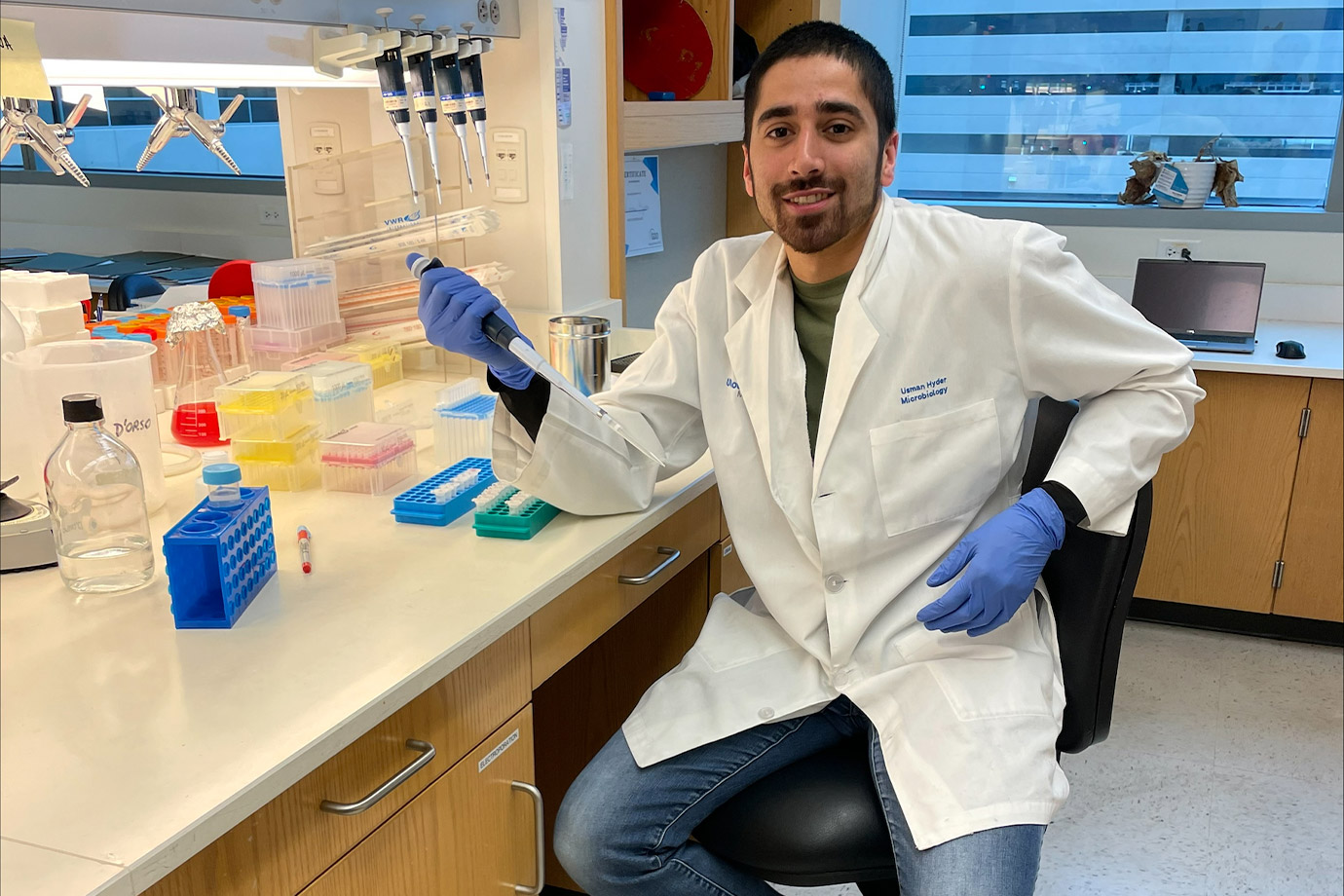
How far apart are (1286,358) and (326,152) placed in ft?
7.56

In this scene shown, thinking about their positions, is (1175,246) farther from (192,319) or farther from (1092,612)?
(192,319)

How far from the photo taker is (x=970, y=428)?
4.69 feet

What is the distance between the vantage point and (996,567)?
127 centimetres

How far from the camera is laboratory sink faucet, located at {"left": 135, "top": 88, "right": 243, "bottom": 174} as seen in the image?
1546 millimetres

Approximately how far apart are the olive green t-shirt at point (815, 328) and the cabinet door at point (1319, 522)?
1.74 meters

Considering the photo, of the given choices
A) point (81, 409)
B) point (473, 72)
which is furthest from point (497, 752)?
point (473, 72)

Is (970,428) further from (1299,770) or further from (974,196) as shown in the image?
(974,196)

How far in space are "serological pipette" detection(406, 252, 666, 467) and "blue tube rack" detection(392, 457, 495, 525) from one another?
0.63 feet

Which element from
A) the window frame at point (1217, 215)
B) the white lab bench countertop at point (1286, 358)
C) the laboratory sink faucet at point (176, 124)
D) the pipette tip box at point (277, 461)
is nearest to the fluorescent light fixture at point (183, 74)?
the laboratory sink faucet at point (176, 124)

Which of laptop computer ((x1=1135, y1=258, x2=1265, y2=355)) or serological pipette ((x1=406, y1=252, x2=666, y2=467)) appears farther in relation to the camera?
laptop computer ((x1=1135, y1=258, x2=1265, y2=355))

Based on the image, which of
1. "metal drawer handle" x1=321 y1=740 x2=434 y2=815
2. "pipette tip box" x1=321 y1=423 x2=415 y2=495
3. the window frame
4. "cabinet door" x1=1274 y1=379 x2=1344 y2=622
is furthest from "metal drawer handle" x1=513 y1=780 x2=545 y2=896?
the window frame

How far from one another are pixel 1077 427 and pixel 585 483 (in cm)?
65

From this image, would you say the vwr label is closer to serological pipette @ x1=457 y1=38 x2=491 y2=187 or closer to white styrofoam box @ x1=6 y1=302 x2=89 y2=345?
white styrofoam box @ x1=6 y1=302 x2=89 y2=345

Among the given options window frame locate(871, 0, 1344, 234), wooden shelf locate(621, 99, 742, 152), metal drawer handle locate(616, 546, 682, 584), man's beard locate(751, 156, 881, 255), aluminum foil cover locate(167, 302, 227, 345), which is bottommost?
metal drawer handle locate(616, 546, 682, 584)
